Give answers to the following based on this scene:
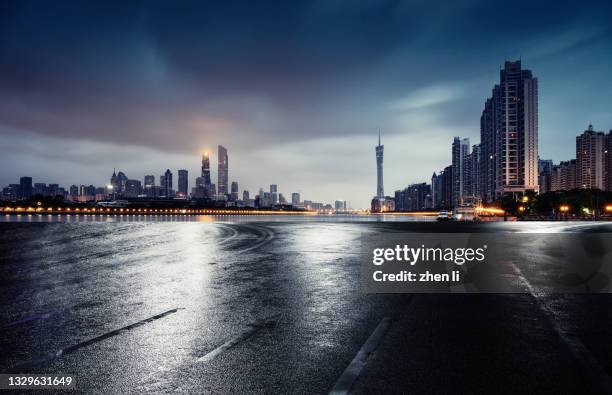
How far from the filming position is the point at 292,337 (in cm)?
615

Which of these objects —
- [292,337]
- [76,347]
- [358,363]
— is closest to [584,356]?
[358,363]

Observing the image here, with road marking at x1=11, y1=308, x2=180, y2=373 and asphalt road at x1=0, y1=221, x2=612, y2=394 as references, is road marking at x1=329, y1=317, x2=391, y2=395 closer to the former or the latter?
asphalt road at x1=0, y1=221, x2=612, y2=394

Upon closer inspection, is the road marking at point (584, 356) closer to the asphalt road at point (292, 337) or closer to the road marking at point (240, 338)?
the asphalt road at point (292, 337)

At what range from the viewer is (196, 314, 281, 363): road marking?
17.6ft

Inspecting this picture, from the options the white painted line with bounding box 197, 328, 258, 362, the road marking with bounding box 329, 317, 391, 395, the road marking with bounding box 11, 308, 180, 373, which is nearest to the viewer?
the road marking with bounding box 329, 317, 391, 395

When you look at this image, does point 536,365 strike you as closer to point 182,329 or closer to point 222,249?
point 182,329

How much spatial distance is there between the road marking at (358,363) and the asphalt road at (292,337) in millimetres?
23

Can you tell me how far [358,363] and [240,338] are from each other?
1915 millimetres

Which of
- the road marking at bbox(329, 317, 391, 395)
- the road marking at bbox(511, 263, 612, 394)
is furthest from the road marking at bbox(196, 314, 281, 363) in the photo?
the road marking at bbox(511, 263, 612, 394)

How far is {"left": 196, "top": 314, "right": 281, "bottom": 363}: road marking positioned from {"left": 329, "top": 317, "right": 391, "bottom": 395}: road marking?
5.58 ft

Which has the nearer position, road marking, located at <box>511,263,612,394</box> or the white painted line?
road marking, located at <box>511,263,612,394</box>

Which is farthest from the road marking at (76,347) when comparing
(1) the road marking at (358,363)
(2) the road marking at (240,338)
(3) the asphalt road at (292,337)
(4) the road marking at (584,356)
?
(4) the road marking at (584,356)

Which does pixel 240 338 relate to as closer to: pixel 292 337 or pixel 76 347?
pixel 292 337

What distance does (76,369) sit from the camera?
16.3 feet
